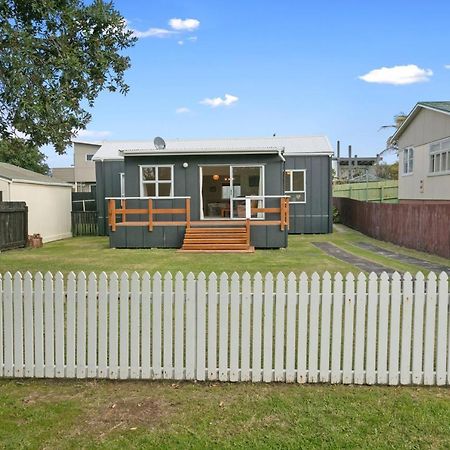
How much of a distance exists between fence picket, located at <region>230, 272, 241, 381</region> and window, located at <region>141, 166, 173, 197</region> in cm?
1221

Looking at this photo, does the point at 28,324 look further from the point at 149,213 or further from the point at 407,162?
the point at 407,162

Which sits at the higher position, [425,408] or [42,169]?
[42,169]

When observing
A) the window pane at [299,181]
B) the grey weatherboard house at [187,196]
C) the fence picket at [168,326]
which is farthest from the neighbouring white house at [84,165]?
the fence picket at [168,326]

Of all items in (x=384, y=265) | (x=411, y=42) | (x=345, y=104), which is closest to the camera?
(x=384, y=265)

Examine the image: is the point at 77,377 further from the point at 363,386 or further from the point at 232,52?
the point at 232,52

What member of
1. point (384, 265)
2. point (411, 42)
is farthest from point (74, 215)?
point (411, 42)

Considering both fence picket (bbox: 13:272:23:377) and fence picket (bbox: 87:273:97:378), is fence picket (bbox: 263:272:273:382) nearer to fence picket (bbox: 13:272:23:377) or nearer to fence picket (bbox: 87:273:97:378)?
fence picket (bbox: 87:273:97:378)

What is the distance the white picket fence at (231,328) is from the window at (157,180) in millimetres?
11988

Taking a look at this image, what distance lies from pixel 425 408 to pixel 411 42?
17835 millimetres

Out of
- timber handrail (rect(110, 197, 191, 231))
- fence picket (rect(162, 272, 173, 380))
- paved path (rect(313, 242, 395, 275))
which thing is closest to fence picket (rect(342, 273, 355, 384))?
fence picket (rect(162, 272, 173, 380))

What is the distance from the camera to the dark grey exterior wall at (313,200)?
65.6 ft

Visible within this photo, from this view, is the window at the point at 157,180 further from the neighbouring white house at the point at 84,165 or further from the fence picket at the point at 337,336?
the neighbouring white house at the point at 84,165

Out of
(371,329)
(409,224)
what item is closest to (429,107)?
(409,224)

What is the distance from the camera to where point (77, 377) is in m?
4.21
